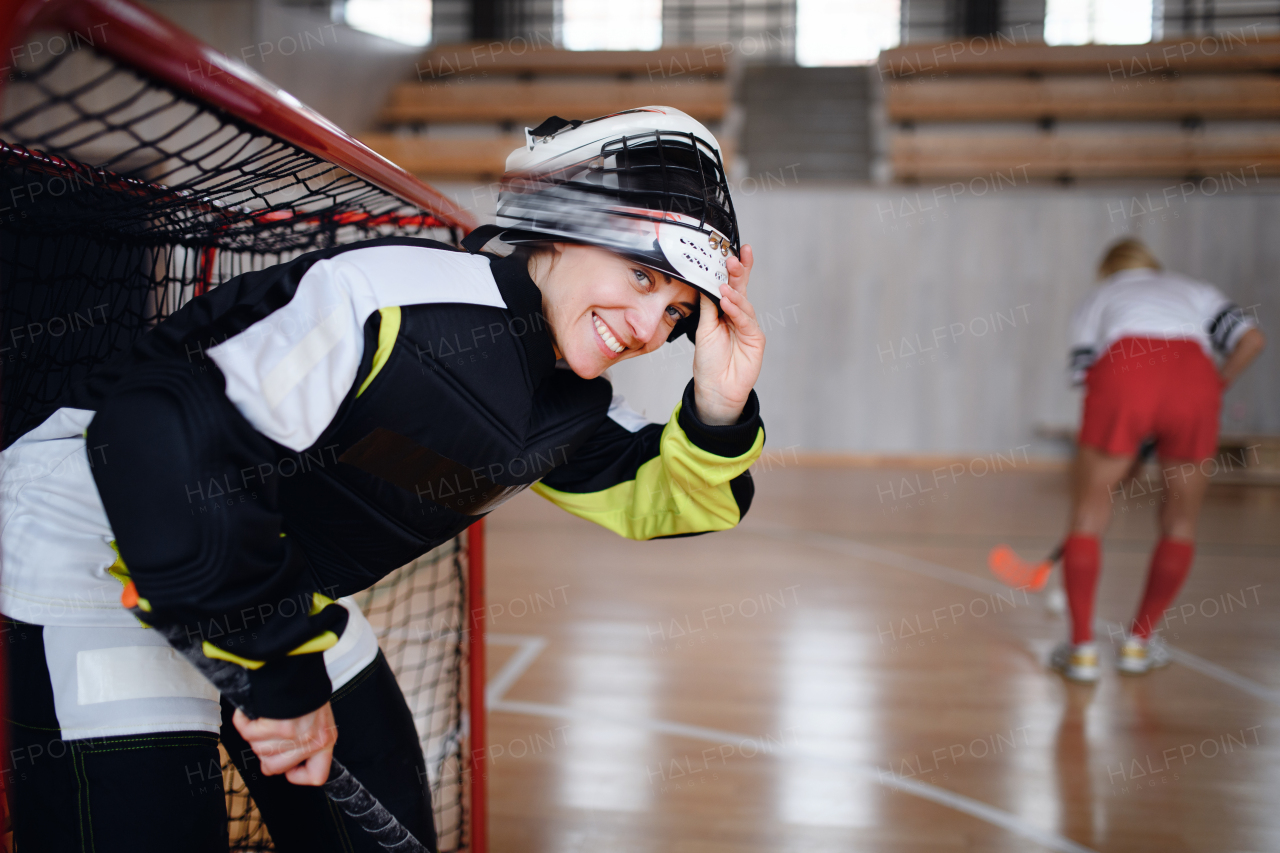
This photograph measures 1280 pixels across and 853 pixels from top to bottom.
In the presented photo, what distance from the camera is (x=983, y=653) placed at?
327 cm

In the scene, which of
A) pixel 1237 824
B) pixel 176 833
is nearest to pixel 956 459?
pixel 1237 824

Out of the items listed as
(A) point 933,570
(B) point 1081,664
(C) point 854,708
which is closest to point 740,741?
(C) point 854,708

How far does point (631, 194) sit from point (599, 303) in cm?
14

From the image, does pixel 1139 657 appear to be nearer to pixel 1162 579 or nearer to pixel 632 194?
pixel 1162 579

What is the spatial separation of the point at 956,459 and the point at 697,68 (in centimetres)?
499

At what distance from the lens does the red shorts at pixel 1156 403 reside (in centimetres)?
304

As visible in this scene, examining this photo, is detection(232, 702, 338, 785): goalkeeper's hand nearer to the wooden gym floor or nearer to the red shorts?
the wooden gym floor

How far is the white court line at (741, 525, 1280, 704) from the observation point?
2.99 metres

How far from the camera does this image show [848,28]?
35.1ft

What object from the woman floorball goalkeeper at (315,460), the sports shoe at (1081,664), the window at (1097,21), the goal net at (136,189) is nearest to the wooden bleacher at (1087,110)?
the window at (1097,21)

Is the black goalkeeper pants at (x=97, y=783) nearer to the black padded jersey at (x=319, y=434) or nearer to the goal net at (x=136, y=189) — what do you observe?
the black padded jersey at (x=319, y=434)

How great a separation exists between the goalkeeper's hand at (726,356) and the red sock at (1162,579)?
2.63 meters

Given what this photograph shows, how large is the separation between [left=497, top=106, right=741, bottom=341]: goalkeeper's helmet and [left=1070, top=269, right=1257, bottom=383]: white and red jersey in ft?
8.63

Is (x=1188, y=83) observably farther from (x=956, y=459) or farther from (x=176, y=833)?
(x=176, y=833)
